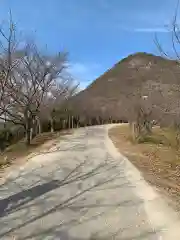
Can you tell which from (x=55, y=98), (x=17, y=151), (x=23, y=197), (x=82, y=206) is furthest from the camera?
(x=55, y=98)

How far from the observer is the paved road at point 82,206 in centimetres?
664

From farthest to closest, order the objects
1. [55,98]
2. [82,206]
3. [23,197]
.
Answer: [55,98] < [23,197] < [82,206]

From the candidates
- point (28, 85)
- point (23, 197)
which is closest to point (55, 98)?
point (28, 85)

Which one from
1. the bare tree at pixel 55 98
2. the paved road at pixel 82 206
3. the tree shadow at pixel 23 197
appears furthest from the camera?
the bare tree at pixel 55 98

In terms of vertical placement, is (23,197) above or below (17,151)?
below

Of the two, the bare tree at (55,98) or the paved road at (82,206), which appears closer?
the paved road at (82,206)

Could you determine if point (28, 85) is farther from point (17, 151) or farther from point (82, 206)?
point (82, 206)

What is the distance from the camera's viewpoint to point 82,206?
8484mm

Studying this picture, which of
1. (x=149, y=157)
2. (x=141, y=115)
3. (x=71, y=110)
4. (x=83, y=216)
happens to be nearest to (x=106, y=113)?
(x=71, y=110)

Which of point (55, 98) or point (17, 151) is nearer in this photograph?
point (17, 151)

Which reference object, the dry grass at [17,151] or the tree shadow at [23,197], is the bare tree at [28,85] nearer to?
the dry grass at [17,151]

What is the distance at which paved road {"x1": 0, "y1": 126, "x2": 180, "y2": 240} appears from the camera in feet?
21.8

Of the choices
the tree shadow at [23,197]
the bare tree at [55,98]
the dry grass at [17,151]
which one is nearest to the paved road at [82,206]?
the tree shadow at [23,197]

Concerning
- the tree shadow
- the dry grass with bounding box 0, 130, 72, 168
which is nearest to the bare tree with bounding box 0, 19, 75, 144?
the dry grass with bounding box 0, 130, 72, 168
